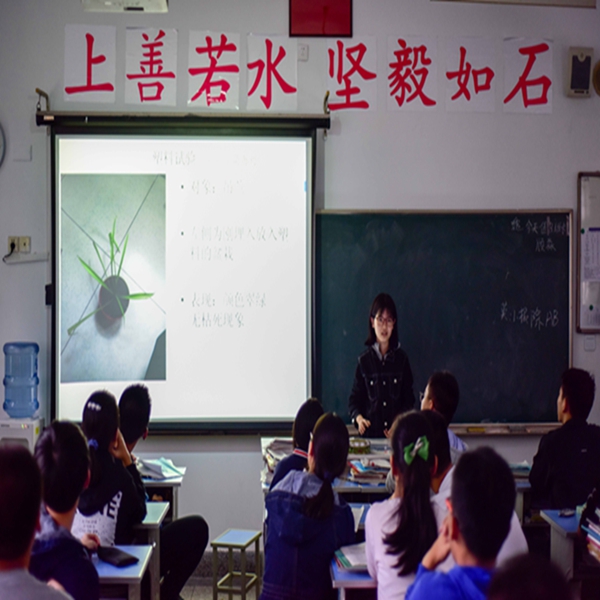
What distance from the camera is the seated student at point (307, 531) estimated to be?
2.14 m

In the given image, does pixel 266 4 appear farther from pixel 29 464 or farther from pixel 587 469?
pixel 29 464

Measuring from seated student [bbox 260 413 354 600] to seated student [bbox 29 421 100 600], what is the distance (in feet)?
2.03

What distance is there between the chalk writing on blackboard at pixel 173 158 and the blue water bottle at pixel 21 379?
124cm

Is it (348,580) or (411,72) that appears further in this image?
(411,72)

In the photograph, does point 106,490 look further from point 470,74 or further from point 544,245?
point 470,74

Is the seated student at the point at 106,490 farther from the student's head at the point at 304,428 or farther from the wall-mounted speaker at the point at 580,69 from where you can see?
the wall-mounted speaker at the point at 580,69

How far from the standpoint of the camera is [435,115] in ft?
13.3

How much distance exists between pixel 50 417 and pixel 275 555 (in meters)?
2.20

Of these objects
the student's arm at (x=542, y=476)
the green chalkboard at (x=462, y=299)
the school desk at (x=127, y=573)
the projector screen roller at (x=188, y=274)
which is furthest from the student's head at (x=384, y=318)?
the school desk at (x=127, y=573)

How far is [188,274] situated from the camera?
3930mm

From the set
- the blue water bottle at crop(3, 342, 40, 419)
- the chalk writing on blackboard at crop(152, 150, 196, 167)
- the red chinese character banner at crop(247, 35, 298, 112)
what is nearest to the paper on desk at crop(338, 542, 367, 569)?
the blue water bottle at crop(3, 342, 40, 419)

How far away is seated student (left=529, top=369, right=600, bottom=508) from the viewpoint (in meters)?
2.86

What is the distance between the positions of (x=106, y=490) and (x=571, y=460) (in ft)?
6.01

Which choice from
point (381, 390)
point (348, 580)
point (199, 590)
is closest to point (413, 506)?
point (348, 580)
